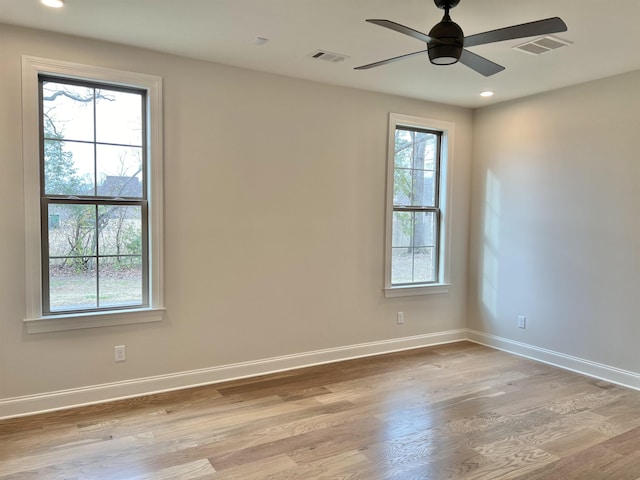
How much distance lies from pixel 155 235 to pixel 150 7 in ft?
5.19

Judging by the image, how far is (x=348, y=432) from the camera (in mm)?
2910

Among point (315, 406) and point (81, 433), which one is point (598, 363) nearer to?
point (315, 406)

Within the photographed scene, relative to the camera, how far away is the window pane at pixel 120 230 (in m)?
3.35

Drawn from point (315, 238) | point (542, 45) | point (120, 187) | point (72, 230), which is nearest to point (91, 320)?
point (72, 230)

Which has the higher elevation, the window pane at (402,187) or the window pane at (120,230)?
the window pane at (402,187)

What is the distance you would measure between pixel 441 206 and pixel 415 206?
347 millimetres

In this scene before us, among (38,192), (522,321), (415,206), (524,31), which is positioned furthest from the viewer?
(415,206)

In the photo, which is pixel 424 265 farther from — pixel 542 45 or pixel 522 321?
pixel 542 45

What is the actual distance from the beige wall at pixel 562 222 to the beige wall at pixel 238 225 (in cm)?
97

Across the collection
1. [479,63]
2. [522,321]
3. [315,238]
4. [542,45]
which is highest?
[542,45]

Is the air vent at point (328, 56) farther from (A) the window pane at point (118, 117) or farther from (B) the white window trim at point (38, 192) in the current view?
(A) the window pane at point (118, 117)

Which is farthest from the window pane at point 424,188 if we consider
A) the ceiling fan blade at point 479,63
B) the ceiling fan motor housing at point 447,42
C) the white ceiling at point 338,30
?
the ceiling fan motor housing at point 447,42

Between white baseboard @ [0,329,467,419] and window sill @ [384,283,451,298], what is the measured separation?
0.47m

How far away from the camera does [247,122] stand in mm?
3779
